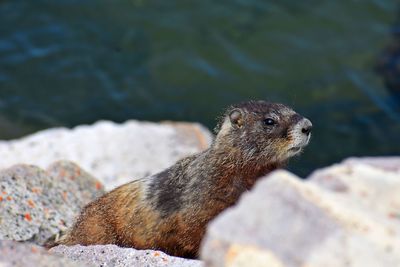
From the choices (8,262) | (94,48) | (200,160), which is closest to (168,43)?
(94,48)

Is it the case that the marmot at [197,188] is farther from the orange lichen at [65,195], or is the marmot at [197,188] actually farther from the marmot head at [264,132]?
the orange lichen at [65,195]

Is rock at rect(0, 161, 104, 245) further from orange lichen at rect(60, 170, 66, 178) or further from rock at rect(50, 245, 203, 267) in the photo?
rock at rect(50, 245, 203, 267)

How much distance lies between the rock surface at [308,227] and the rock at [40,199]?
3169mm

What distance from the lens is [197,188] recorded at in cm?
624

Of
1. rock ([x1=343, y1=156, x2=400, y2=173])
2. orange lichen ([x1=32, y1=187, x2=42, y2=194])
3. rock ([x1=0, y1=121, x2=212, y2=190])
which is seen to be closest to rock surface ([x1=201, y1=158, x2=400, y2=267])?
rock ([x1=343, y1=156, x2=400, y2=173])

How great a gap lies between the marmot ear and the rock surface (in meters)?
2.93

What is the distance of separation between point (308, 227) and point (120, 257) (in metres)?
2.25

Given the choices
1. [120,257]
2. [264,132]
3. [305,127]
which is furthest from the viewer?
[264,132]

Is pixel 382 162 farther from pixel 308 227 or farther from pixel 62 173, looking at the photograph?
pixel 62 173

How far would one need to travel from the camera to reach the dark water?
12.8 m

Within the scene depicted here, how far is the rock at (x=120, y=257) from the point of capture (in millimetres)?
5113

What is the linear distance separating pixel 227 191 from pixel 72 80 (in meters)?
7.88

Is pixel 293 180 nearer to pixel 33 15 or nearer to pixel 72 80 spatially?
pixel 72 80

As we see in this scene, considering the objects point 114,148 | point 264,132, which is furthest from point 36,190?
point 114,148
